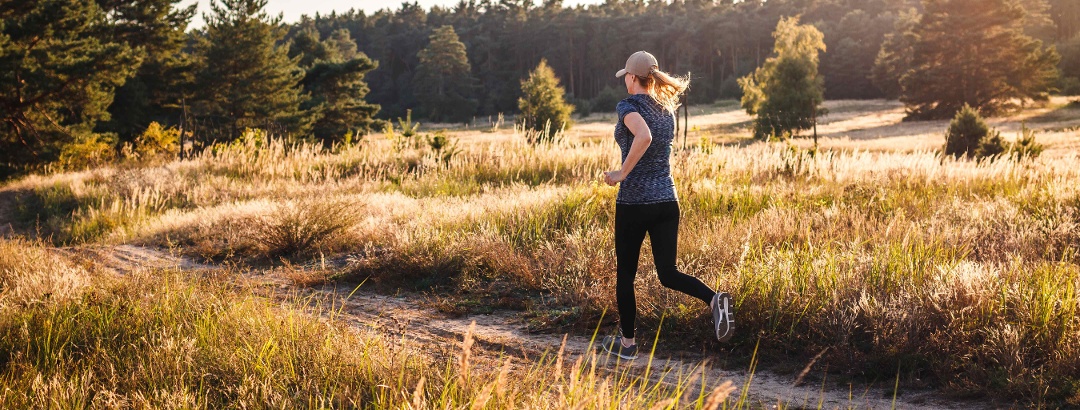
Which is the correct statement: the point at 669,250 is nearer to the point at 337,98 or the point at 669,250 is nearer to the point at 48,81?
the point at 48,81

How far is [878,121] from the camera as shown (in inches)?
1943

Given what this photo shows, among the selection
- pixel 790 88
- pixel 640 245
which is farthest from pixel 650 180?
pixel 790 88

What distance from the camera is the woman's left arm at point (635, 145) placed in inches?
164

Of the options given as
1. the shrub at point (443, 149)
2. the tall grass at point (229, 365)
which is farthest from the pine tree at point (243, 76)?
the tall grass at point (229, 365)

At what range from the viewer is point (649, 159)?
432 centimetres

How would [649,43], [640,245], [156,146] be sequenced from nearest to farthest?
[640,245] → [156,146] → [649,43]

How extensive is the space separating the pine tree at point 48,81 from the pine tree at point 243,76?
4.98 meters

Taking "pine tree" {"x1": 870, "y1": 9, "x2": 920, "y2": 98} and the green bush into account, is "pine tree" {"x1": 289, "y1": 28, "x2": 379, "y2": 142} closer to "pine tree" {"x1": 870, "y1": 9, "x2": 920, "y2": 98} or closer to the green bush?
the green bush

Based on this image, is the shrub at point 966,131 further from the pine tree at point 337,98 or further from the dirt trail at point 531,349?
A: the pine tree at point 337,98

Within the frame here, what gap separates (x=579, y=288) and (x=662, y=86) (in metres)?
2.11

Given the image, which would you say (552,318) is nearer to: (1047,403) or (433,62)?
(1047,403)

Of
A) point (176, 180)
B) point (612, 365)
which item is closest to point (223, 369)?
point (612, 365)

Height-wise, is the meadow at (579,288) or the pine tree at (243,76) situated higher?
the pine tree at (243,76)

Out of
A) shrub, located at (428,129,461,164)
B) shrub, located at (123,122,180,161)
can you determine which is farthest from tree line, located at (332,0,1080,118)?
shrub, located at (428,129,461,164)
